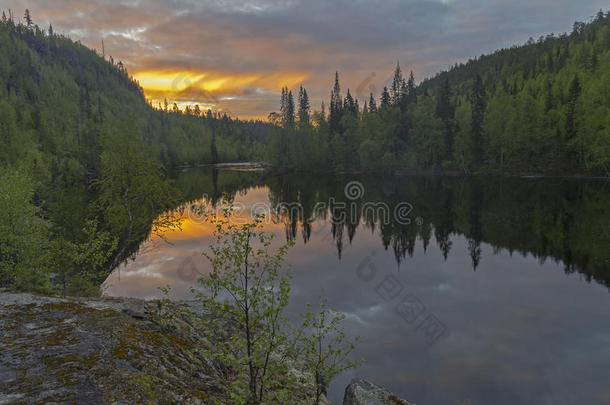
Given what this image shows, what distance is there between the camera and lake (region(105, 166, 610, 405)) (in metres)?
17.7

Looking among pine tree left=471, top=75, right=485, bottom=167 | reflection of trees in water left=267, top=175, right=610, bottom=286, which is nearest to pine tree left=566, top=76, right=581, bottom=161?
reflection of trees in water left=267, top=175, right=610, bottom=286

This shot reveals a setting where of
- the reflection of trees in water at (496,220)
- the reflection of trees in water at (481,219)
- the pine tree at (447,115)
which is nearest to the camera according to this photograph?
the reflection of trees in water at (496,220)

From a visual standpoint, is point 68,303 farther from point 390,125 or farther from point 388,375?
point 390,125

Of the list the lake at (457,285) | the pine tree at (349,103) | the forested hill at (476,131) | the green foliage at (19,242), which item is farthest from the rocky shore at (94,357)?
the pine tree at (349,103)

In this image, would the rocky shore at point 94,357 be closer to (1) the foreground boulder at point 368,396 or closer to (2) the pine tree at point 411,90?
(1) the foreground boulder at point 368,396

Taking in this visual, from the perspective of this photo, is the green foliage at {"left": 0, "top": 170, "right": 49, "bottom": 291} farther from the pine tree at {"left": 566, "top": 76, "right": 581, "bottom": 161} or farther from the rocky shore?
the pine tree at {"left": 566, "top": 76, "right": 581, "bottom": 161}

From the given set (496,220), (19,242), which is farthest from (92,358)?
(496,220)

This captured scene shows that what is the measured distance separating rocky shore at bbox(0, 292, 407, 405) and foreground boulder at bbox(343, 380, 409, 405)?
209 inches

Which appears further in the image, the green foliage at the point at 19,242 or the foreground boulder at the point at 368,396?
the green foliage at the point at 19,242

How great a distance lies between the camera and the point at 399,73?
171 m

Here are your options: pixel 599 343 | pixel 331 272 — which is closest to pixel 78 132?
pixel 331 272

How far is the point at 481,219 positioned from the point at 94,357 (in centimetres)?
5856

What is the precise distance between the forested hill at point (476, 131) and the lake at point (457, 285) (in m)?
37.9

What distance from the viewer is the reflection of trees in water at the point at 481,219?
38.6m
